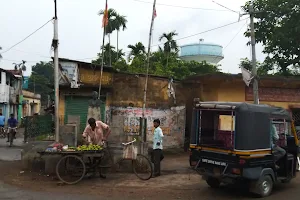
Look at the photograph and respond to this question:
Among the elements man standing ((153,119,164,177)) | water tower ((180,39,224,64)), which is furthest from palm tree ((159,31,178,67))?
man standing ((153,119,164,177))

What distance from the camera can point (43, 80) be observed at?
2320 inches

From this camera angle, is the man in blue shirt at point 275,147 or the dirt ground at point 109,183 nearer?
the man in blue shirt at point 275,147

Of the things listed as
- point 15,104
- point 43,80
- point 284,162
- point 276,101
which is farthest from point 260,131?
point 43,80

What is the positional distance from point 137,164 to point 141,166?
14 cm

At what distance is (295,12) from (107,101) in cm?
1159

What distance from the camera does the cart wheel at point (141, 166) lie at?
9375mm

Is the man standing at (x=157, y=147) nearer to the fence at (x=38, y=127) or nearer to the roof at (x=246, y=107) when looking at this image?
the roof at (x=246, y=107)

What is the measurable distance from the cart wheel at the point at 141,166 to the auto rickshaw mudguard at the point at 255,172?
124 inches

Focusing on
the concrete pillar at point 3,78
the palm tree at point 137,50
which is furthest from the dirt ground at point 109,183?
the palm tree at point 137,50

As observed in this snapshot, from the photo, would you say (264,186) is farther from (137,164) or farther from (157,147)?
(137,164)

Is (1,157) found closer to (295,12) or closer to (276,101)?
(276,101)

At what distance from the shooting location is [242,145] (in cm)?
683

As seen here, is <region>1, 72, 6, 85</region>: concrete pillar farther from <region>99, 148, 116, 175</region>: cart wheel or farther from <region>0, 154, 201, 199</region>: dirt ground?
<region>99, 148, 116, 175</region>: cart wheel

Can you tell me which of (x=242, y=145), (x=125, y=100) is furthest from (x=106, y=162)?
(x=125, y=100)
